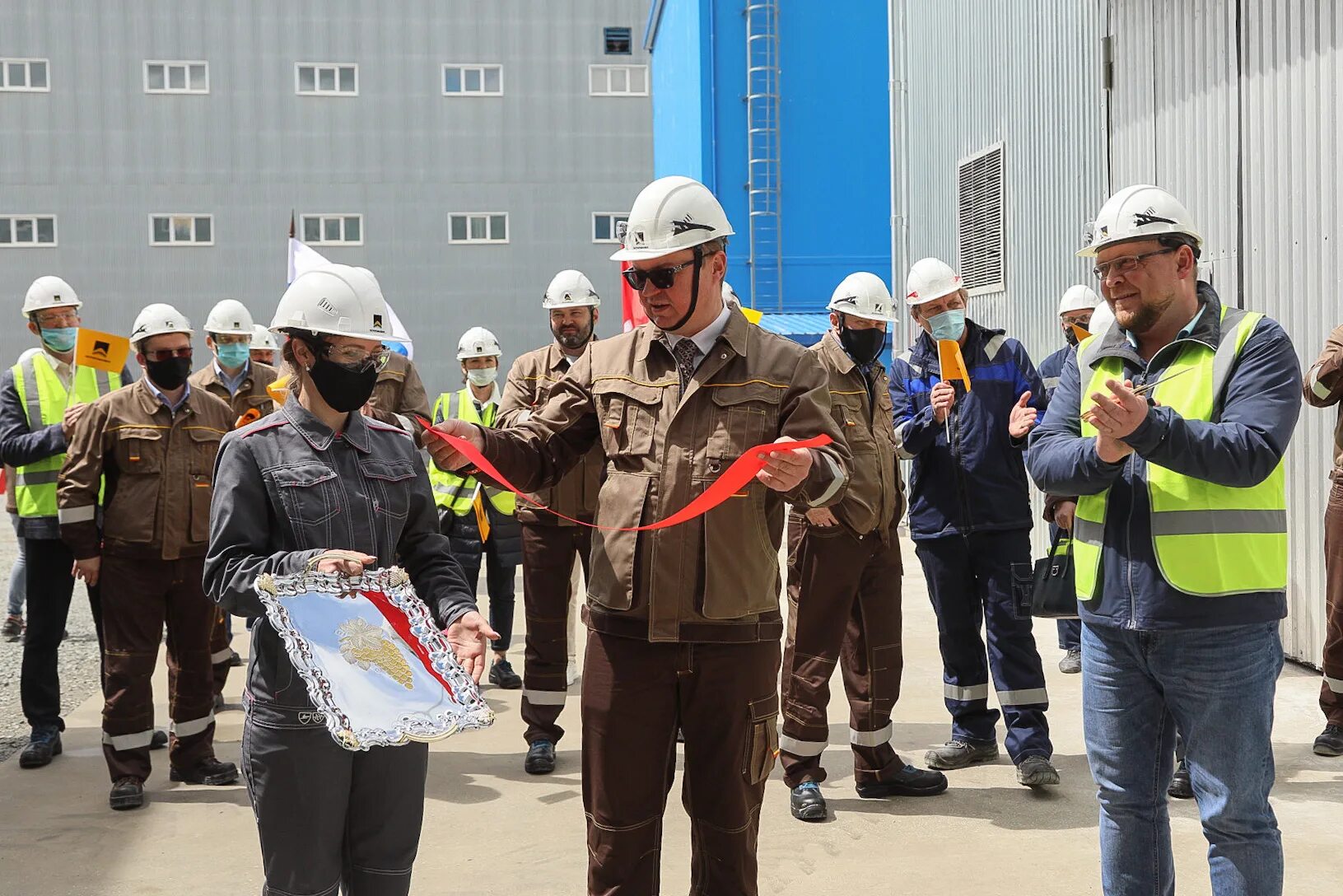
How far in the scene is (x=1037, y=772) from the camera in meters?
6.07

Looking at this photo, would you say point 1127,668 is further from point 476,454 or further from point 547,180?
point 547,180

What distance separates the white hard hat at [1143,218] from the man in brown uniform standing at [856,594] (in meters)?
2.15

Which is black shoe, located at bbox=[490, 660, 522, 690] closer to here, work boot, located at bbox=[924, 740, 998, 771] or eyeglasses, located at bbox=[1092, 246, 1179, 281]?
work boot, located at bbox=[924, 740, 998, 771]

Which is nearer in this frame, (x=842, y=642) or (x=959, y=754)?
(x=842, y=642)

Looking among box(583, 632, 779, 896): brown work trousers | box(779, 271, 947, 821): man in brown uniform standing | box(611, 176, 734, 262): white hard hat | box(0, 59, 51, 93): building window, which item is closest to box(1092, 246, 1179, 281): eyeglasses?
box(611, 176, 734, 262): white hard hat

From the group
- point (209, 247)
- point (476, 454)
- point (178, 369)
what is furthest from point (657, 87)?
point (476, 454)

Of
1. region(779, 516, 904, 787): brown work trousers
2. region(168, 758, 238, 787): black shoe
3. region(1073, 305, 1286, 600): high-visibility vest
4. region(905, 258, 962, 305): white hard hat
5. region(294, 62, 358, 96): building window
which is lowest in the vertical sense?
region(168, 758, 238, 787): black shoe

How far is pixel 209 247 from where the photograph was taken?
29.3 m

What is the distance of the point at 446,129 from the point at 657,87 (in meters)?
5.10

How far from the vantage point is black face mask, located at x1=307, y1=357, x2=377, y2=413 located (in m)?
3.56

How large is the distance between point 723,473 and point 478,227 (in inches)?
1060

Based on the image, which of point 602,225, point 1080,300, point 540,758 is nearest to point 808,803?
point 540,758

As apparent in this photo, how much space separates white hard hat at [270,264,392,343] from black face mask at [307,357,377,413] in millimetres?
91

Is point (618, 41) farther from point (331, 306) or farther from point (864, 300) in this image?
point (331, 306)
